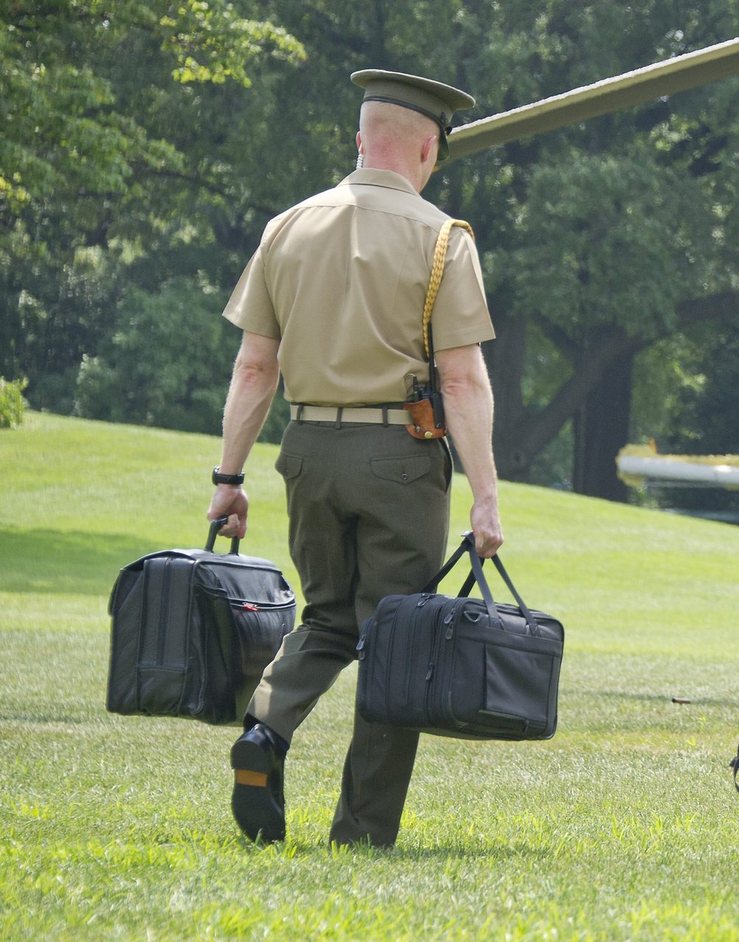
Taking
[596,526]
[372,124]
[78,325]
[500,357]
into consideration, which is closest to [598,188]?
[500,357]

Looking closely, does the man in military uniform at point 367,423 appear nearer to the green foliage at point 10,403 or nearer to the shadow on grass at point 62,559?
the shadow on grass at point 62,559

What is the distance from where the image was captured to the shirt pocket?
4.14 m

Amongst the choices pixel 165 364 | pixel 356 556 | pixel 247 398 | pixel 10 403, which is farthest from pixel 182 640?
pixel 165 364

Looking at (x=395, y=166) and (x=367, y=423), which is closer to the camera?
(x=367, y=423)

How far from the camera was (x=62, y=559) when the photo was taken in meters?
21.3

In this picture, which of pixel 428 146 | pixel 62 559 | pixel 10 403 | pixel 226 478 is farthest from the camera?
pixel 62 559

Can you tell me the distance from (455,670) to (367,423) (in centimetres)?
72

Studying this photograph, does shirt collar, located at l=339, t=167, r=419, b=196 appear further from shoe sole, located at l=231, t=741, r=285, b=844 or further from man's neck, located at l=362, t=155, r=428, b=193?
shoe sole, located at l=231, t=741, r=285, b=844

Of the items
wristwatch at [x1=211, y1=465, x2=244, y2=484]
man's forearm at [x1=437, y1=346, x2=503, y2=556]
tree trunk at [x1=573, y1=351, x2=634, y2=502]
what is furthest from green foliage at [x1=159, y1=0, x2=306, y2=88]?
tree trunk at [x1=573, y1=351, x2=634, y2=502]

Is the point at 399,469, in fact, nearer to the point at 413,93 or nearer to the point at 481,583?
the point at 481,583

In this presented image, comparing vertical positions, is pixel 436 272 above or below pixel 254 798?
above

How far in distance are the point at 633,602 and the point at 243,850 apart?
1647 centimetres

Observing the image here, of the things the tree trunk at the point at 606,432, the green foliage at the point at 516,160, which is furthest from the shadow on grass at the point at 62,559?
the tree trunk at the point at 606,432

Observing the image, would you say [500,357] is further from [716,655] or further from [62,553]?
[716,655]
